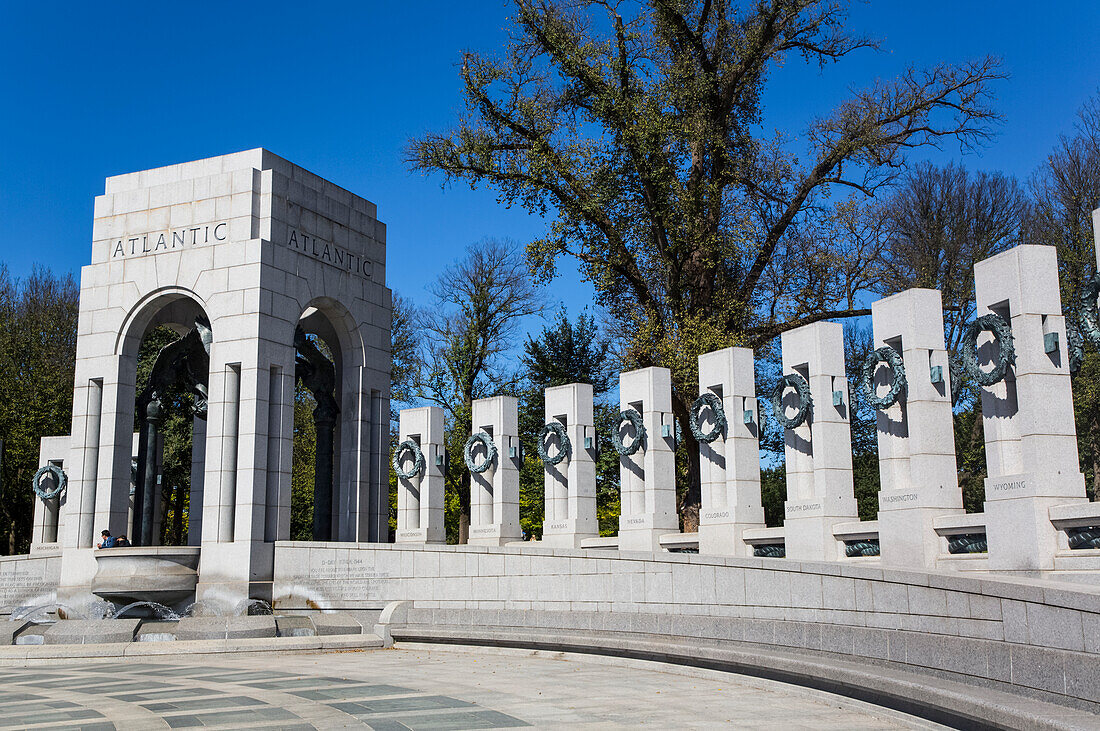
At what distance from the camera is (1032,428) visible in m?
14.1

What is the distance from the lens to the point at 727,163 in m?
30.2

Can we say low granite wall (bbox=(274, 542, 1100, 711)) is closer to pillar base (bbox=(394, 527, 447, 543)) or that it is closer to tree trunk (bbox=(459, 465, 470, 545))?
pillar base (bbox=(394, 527, 447, 543))

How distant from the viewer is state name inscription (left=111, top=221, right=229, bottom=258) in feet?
76.9

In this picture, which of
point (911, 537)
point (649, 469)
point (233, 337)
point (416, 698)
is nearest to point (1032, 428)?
point (911, 537)

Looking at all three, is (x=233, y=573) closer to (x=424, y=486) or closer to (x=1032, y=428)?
(x=424, y=486)

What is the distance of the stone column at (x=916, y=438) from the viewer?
15773 mm

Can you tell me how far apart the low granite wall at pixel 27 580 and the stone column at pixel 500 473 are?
32.9ft

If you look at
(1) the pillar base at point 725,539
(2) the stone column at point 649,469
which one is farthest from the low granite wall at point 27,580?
(1) the pillar base at point 725,539

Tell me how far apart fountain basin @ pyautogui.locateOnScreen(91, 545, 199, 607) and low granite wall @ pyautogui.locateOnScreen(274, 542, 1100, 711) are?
2037 mm

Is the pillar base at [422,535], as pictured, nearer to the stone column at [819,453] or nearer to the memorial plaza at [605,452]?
the memorial plaza at [605,452]

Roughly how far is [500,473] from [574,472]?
2.19 metres

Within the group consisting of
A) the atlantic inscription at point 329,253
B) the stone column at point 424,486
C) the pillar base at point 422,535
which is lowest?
the pillar base at point 422,535

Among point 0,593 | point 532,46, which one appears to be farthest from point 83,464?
point 532,46

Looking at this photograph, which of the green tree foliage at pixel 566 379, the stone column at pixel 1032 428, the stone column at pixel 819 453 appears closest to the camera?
the stone column at pixel 1032 428
